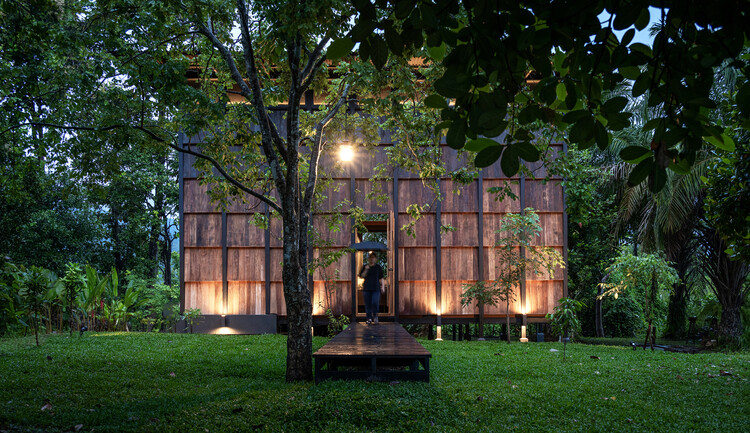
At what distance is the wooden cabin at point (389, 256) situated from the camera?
1205 cm

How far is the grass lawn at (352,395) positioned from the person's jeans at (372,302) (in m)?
2.37

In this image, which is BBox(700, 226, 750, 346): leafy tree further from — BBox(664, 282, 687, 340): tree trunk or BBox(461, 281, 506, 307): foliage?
BBox(461, 281, 506, 307): foliage

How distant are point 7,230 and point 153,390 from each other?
11.2 m

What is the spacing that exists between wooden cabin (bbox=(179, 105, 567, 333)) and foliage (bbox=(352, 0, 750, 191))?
10342mm

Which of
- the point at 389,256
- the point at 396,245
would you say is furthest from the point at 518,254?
the point at 389,256

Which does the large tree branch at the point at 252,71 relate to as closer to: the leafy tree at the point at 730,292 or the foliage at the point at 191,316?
the foliage at the point at 191,316

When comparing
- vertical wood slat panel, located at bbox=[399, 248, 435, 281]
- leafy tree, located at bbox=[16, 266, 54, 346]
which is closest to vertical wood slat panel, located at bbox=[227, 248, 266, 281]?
vertical wood slat panel, located at bbox=[399, 248, 435, 281]

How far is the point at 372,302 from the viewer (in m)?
10.3

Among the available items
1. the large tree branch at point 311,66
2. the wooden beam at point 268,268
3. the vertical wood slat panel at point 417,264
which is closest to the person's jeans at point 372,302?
the vertical wood slat panel at point 417,264

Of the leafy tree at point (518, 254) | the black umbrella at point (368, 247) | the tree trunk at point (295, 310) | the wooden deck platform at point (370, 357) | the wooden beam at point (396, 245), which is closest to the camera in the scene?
the wooden deck platform at point (370, 357)

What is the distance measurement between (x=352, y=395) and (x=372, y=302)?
5.41 meters

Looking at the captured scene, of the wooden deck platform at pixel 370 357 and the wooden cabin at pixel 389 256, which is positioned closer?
the wooden deck platform at pixel 370 357

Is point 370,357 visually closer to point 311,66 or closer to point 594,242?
point 311,66

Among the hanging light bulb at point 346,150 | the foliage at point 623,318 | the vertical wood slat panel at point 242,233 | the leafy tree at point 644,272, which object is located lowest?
the foliage at point 623,318
